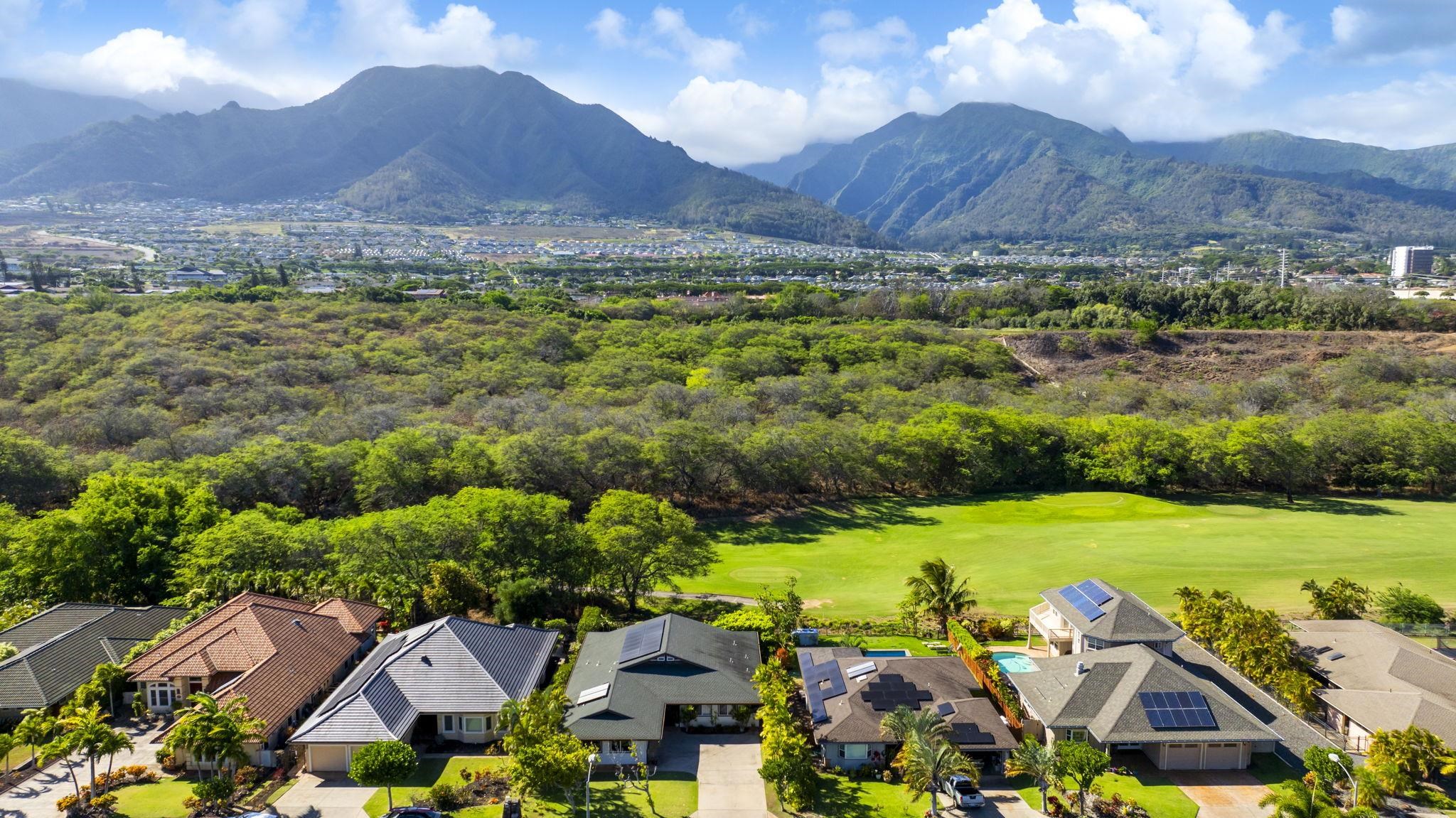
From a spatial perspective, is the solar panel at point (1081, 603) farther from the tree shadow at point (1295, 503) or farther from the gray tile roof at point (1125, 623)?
the tree shadow at point (1295, 503)

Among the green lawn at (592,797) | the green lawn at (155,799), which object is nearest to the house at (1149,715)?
the green lawn at (592,797)

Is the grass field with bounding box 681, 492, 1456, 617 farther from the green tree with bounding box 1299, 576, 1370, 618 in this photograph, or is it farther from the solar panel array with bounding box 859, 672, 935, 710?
the solar panel array with bounding box 859, 672, 935, 710

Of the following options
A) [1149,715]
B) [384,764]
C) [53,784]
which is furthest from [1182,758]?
[53,784]

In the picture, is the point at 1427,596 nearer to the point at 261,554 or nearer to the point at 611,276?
the point at 261,554

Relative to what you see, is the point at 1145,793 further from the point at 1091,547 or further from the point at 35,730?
the point at 35,730

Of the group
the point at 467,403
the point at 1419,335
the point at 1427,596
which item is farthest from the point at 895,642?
the point at 1419,335

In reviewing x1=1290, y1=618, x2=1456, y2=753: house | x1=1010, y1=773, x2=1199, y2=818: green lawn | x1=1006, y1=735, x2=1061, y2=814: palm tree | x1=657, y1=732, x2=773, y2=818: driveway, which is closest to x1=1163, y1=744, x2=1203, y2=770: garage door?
x1=1010, y1=773, x2=1199, y2=818: green lawn
